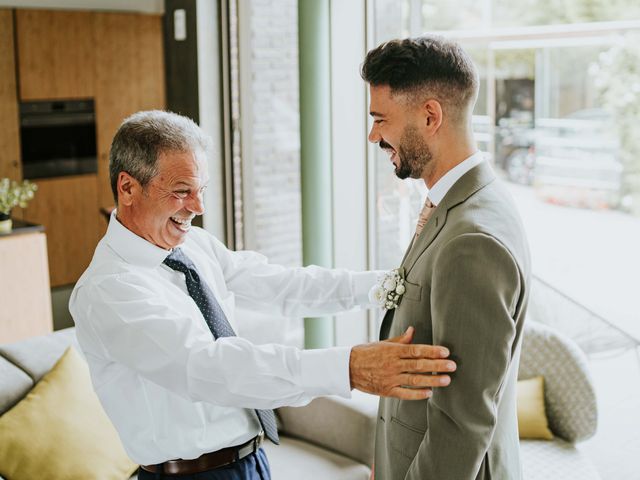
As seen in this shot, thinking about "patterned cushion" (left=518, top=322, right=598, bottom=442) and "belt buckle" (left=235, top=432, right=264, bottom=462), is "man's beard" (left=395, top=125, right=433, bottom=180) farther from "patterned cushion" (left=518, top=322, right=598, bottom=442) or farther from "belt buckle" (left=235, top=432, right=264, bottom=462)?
"patterned cushion" (left=518, top=322, right=598, bottom=442)

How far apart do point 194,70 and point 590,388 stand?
9.70 ft

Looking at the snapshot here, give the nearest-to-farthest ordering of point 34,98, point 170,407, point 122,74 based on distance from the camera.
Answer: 1. point 170,407
2. point 34,98
3. point 122,74

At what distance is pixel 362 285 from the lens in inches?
82.7

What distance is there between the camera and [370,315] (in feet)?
14.2

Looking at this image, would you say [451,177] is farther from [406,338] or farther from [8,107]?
[8,107]

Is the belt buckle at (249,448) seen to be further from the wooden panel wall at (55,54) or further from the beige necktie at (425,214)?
the wooden panel wall at (55,54)

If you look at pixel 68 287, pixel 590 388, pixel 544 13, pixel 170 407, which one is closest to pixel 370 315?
pixel 590 388

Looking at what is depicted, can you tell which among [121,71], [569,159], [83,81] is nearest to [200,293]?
[569,159]

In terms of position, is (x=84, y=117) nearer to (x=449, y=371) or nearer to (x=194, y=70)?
(x=194, y=70)

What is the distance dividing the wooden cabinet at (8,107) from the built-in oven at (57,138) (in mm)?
68

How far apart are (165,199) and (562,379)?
6.52 feet

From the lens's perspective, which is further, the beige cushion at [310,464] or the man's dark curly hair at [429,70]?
the beige cushion at [310,464]

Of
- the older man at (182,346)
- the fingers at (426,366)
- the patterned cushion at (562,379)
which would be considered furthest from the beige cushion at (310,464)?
the fingers at (426,366)

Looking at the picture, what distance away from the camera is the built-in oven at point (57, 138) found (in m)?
6.53
